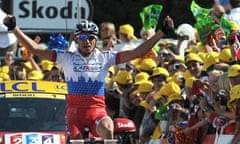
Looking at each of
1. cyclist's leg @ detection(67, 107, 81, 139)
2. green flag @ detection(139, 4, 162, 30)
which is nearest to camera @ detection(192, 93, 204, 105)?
cyclist's leg @ detection(67, 107, 81, 139)

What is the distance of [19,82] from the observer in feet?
55.6

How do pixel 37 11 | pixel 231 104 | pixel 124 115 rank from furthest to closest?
pixel 37 11 → pixel 124 115 → pixel 231 104

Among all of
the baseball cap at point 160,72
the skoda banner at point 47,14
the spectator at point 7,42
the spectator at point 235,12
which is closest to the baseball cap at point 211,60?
the baseball cap at point 160,72

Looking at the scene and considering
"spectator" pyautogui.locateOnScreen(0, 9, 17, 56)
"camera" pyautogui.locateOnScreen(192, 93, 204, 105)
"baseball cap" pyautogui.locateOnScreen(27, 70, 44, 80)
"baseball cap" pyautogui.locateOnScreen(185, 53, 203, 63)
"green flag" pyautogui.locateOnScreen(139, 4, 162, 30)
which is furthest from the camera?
"spectator" pyautogui.locateOnScreen(0, 9, 17, 56)

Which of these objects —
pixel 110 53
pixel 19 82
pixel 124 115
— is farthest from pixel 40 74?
pixel 110 53

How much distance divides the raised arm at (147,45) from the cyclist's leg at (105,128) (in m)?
0.89

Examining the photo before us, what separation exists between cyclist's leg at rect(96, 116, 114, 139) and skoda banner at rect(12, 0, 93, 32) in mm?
7491

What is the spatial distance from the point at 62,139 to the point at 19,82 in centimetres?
170

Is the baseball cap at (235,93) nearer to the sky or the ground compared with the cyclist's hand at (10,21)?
nearer to the ground

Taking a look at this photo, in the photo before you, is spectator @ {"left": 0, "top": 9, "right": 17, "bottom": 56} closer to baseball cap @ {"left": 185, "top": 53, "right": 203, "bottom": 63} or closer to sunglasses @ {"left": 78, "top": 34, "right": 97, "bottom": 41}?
baseball cap @ {"left": 185, "top": 53, "right": 203, "bottom": 63}

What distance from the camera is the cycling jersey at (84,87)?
50.4 ft

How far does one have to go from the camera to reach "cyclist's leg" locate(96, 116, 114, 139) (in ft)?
49.2

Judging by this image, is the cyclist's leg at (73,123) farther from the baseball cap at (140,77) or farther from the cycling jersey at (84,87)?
the baseball cap at (140,77)

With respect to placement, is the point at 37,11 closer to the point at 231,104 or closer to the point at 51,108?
the point at 51,108
